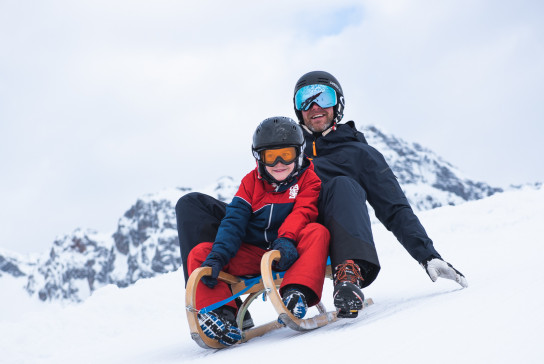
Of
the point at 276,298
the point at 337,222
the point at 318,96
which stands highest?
the point at 318,96

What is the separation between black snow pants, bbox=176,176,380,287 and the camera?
2.46 meters

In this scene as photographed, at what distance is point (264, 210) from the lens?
2.80m

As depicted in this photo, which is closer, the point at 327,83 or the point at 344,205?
the point at 344,205

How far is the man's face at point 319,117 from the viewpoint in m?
3.53

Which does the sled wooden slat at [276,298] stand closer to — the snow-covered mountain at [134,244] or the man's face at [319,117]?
the man's face at [319,117]

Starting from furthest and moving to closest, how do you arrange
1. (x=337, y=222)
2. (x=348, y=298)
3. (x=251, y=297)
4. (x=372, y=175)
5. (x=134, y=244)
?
(x=134, y=244) → (x=372, y=175) → (x=251, y=297) → (x=337, y=222) → (x=348, y=298)

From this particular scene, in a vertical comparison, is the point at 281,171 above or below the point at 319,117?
below

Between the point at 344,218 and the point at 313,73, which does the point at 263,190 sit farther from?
the point at 313,73

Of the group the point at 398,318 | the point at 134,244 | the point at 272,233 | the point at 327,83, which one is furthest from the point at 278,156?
the point at 134,244

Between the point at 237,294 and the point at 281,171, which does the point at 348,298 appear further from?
the point at 281,171

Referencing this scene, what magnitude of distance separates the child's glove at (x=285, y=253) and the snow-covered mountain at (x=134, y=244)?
6500 inches

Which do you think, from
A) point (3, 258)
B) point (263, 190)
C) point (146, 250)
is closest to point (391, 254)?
point (263, 190)

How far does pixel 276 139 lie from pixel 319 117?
81 centimetres

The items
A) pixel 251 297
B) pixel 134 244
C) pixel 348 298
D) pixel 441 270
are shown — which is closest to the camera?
pixel 348 298
